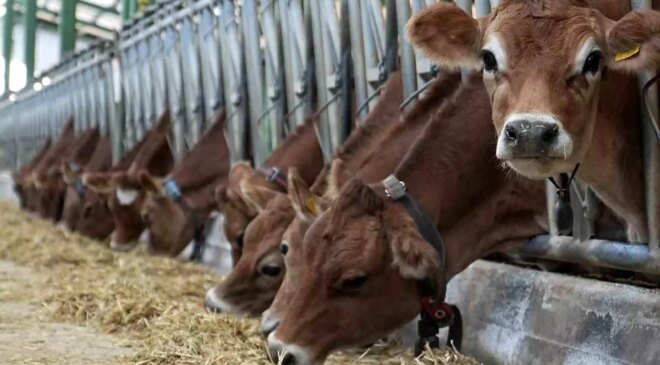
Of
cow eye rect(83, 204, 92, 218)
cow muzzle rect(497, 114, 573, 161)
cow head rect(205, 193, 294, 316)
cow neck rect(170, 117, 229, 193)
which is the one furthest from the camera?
cow eye rect(83, 204, 92, 218)

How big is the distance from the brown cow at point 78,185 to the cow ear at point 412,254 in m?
6.50

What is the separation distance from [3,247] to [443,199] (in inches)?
238

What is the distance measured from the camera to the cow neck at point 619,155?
3465mm

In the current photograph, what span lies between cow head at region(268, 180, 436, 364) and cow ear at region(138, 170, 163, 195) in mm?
4367

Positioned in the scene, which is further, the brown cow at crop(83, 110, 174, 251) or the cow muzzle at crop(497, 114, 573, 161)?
the brown cow at crop(83, 110, 174, 251)

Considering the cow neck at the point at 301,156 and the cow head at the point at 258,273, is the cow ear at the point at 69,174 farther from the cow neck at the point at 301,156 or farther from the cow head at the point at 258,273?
the cow head at the point at 258,273

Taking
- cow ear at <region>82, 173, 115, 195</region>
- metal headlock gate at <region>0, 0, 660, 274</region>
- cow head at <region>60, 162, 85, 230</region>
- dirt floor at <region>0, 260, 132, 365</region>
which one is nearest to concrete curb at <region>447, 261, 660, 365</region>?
metal headlock gate at <region>0, 0, 660, 274</region>

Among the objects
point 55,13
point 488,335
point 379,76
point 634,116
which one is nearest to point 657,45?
point 634,116

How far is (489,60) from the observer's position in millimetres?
3369

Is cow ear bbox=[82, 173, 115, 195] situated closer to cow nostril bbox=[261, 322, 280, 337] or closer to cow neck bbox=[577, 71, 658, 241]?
cow nostril bbox=[261, 322, 280, 337]

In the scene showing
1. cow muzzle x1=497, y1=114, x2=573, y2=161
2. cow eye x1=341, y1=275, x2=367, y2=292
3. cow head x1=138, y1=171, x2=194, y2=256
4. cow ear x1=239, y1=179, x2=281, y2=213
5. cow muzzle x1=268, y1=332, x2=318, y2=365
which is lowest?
cow head x1=138, y1=171, x2=194, y2=256

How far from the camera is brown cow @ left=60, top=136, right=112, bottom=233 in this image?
988 cm

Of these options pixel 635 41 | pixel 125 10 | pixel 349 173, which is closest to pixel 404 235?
pixel 349 173

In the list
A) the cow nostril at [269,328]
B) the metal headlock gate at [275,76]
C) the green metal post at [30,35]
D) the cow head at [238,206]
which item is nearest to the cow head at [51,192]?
the metal headlock gate at [275,76]
